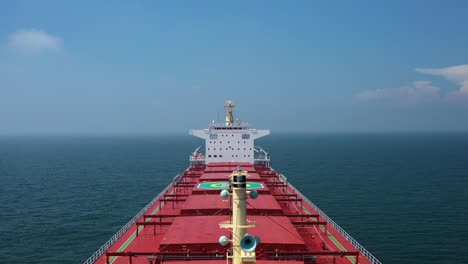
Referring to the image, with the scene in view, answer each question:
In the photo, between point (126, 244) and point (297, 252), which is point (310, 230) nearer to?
point (297, 252)

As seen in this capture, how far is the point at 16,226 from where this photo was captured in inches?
1630

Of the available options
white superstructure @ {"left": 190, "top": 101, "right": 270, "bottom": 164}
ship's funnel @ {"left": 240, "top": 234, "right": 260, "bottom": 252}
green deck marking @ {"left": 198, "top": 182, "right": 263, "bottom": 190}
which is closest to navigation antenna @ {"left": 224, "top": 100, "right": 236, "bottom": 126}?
white superstructure @ {"left": 190, "top": 101, "right": 270, "bottom": 164}

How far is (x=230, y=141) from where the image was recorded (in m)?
52.7

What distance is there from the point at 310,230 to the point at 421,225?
23.7m

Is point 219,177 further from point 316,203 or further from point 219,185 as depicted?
point 316,203

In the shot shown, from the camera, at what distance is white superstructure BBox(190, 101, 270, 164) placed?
171ft

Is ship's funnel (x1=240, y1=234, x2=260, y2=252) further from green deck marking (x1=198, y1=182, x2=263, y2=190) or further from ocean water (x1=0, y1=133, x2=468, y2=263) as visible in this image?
ocean water (x1=0, y1=133, x2=468, y2=263)

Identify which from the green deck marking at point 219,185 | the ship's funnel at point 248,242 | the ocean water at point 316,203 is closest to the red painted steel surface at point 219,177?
the green deck marking at point 219,185

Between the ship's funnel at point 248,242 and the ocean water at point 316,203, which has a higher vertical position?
the ship's funnel at point 248,242

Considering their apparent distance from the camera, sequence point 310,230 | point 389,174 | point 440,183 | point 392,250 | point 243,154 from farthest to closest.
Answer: point 389,174 → point 440,183 → point 243,154 → point 392,250 → point 310,230

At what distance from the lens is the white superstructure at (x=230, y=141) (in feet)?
171

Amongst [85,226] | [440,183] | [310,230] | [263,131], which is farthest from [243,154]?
[440,183]

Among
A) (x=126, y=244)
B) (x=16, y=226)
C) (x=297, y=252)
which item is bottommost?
(x=16, y=226)

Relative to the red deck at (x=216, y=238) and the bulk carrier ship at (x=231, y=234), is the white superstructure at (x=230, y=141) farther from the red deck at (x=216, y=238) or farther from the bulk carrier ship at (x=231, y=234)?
the red deck at (x=216, y=238)
